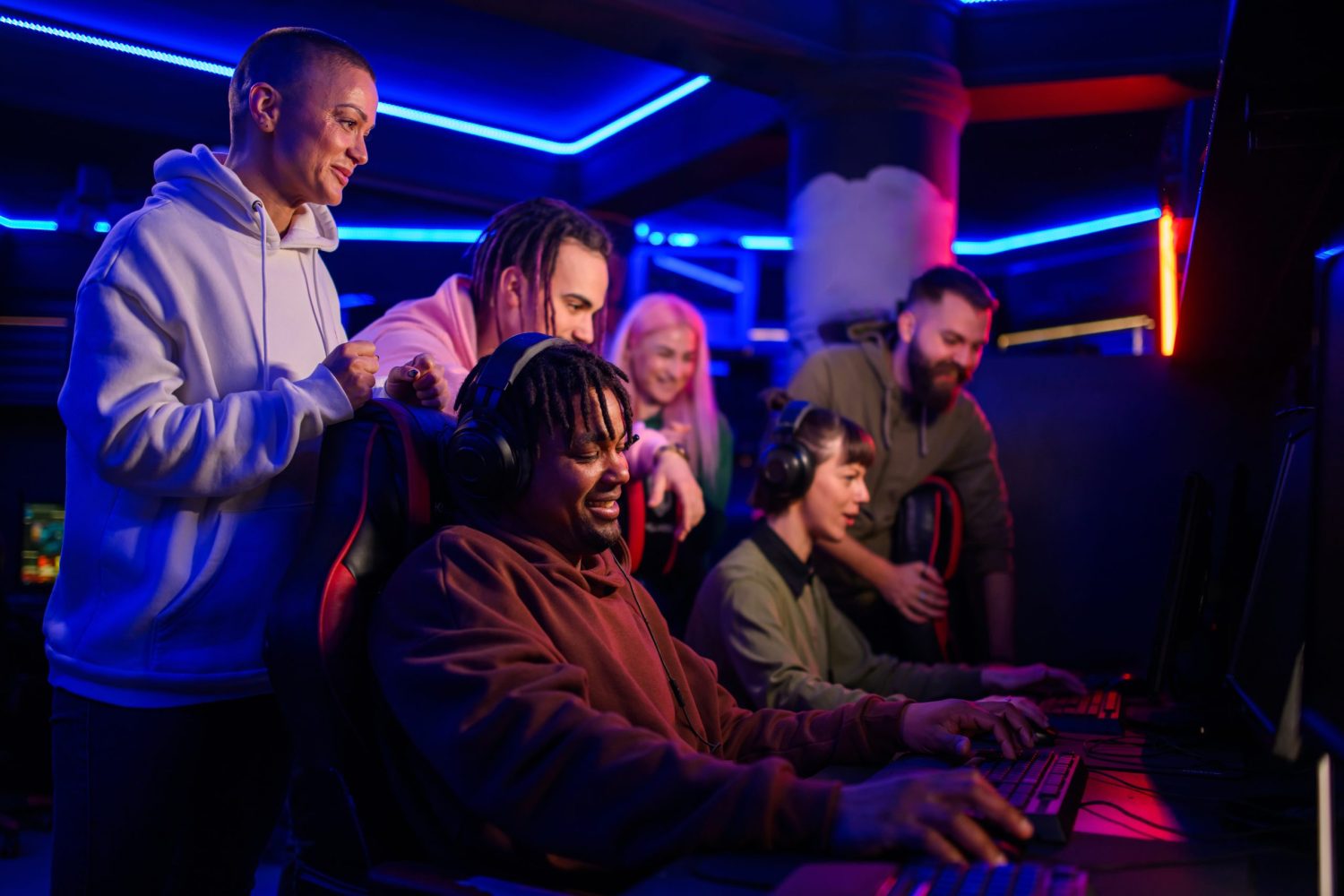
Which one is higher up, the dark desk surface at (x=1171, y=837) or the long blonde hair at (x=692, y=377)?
the long blonde hair at (x=692, y=377)

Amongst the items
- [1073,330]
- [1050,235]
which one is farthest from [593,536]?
[1050,235]

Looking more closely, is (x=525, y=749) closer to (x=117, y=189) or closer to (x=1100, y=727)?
(x=1100, y=727)

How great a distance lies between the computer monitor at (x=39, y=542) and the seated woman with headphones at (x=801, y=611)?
3.54m

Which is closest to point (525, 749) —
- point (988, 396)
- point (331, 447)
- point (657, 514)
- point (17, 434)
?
point (331, 447)

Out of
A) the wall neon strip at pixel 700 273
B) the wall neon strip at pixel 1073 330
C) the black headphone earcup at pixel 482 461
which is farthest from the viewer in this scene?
the wall neon strip at pixel 1073 330

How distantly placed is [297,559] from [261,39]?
27.5 inches

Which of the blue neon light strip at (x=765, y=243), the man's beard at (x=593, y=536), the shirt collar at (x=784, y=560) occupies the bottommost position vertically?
the shirt collar at (x=784, y=560)

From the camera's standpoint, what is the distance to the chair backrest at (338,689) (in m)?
1.10

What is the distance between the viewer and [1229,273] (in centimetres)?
194

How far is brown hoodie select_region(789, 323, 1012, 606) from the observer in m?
2.97

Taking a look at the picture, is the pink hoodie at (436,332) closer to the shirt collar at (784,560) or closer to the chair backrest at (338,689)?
the chair backrest at (338,689)

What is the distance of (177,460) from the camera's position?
122cm

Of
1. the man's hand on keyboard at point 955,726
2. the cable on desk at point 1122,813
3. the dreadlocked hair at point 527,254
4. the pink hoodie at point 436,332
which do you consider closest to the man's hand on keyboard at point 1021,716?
the man's hand on keyboard at point 955,726

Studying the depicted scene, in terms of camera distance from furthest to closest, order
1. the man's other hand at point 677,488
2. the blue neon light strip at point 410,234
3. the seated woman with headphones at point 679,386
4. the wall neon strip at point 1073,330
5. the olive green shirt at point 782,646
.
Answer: the wall neon strip at point 1073,330
the blue neon light strip at point 410,234
the seated woman with headphones at point 679,386
the man's other hand at point 677,488
the olive green shirt at point 782,646
